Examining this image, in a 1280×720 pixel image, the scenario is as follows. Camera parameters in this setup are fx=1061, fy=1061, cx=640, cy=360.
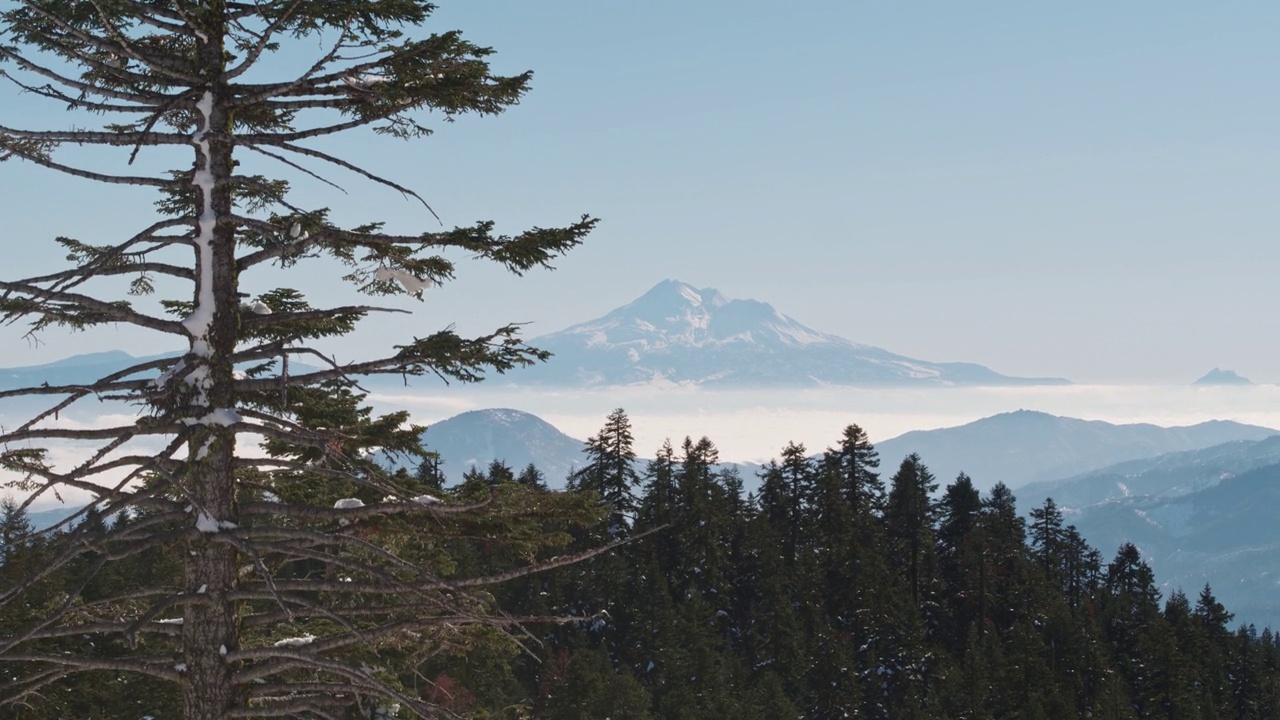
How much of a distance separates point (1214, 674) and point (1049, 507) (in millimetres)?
21093

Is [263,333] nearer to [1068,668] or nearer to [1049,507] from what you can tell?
[1068,668]

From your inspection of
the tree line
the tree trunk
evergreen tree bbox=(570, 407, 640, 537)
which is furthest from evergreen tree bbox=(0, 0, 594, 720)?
evergreen tree bbox=(570, 407, 640, 537)

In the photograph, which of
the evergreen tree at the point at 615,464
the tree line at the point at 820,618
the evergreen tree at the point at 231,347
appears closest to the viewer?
the evergreen tree at the point at 231,347

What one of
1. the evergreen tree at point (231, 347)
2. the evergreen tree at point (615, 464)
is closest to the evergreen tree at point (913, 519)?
the evergreen tree at point (615, 464)

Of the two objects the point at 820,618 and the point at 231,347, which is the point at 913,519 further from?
the point at 231,347

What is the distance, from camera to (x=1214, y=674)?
80625 millimetres

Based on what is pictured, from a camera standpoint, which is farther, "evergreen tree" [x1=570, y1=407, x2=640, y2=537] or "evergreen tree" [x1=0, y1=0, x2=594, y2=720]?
"evergreen tree" [x1=570, y1=407, x2=640, y2=537]

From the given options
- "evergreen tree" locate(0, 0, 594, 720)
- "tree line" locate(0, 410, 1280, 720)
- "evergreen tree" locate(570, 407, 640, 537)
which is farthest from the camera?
"evergreen tree" locate(570, 407, 640, 537)

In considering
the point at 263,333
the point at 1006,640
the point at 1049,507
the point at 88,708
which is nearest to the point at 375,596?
the point at 263,333

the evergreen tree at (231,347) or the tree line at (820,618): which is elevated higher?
the evergreen tree at (231,347)

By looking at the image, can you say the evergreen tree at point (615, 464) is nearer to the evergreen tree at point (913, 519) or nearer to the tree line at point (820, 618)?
the tree line at point (820, 618)

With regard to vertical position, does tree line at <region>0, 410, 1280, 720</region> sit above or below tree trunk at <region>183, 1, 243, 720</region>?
below

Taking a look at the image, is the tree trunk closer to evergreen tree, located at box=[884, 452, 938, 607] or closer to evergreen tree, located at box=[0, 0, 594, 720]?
evergreen tree, located at box=[0, 0, 594, 720]

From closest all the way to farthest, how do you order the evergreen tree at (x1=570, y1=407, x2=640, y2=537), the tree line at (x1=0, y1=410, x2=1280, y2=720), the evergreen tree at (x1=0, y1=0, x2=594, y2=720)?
the evergreen tree at (x1=0, y1=0, x2=594, y2=720)
the tree line at (x1=0, y1=410, x2=1280, y2=720)
the evergreen tree at (x1=570, y1=407, x2=640, y2=537)
